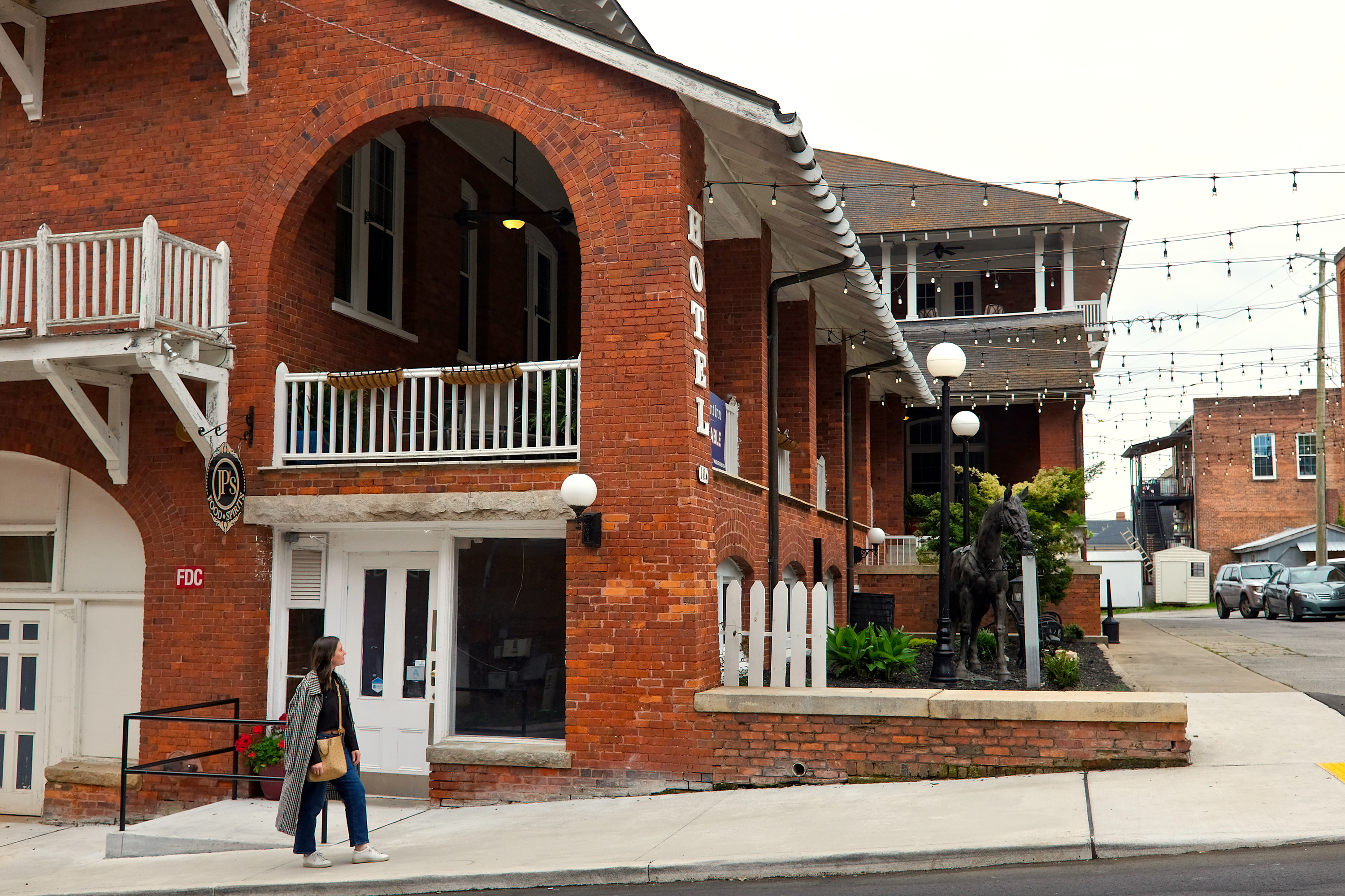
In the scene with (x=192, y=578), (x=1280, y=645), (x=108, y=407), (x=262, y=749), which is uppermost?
(x=108, y=407)

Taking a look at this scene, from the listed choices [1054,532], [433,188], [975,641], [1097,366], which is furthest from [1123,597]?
[433,188]

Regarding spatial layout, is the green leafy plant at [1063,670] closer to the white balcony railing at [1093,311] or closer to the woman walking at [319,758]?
the woman walking at [319,758]

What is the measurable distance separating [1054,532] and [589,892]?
46.4 feet

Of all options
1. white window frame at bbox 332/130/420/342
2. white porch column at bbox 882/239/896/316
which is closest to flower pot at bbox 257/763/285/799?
white window frame at bbox 332/130/420/342

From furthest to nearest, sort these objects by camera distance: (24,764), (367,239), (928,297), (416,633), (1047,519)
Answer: (928,297) → (1047,519) → (367,239) → (24,764) → (416,633)

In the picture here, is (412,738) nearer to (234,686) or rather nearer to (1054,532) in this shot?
(234,686)

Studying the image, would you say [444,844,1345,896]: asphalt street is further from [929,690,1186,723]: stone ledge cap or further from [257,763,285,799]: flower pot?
[257,763,285,799]: flower pot

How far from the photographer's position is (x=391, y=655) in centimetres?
1109

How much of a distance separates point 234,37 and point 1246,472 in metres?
48.2

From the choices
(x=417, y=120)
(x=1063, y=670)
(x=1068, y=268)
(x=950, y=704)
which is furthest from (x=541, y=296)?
(x=1068, y=268)

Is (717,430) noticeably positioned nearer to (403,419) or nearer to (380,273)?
(403,419)

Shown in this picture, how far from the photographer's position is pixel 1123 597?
151ft

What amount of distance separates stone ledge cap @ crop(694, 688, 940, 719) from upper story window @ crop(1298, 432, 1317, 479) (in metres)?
46.0

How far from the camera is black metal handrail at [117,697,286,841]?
9.45 m
